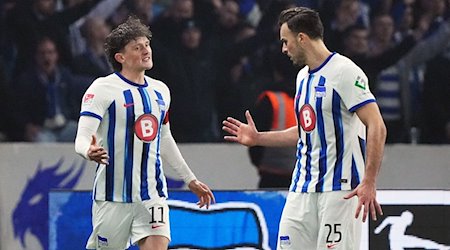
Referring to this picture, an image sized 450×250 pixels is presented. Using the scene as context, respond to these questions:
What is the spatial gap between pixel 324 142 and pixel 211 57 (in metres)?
3.78

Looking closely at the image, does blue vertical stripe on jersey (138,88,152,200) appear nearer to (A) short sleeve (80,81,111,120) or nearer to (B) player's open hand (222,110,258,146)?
(A) short sleeve (80,81,111,120)

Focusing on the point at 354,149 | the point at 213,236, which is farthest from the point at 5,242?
the point at 354,149

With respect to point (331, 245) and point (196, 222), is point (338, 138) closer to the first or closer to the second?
point (331, 245)

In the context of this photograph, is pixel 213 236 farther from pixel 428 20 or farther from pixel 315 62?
pixel 428 20

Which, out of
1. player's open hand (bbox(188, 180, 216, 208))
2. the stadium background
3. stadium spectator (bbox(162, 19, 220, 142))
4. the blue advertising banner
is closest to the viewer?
player's open hand (bbox(188, 180, 216, 208))

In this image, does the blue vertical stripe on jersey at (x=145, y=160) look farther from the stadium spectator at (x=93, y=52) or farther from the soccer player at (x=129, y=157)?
the stadium spectator at (x=93, y=52)

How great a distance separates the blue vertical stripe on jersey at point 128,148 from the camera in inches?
274

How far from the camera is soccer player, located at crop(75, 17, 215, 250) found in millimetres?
6957

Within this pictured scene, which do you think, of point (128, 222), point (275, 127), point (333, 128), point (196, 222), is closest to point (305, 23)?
point (333, 128)

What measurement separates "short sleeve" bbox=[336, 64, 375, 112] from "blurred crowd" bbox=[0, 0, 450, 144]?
144 inches

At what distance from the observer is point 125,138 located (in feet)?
22.8

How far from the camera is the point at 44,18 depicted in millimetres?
10047

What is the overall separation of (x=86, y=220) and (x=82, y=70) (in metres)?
2.21

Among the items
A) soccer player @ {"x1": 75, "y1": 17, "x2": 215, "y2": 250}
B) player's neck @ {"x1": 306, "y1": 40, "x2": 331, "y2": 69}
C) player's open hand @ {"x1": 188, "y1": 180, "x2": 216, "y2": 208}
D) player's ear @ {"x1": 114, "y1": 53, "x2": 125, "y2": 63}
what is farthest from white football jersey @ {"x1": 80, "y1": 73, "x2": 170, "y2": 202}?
player's neck @ {"x1": 306, "y1": 40, "x2": 331, "y2": 69}
